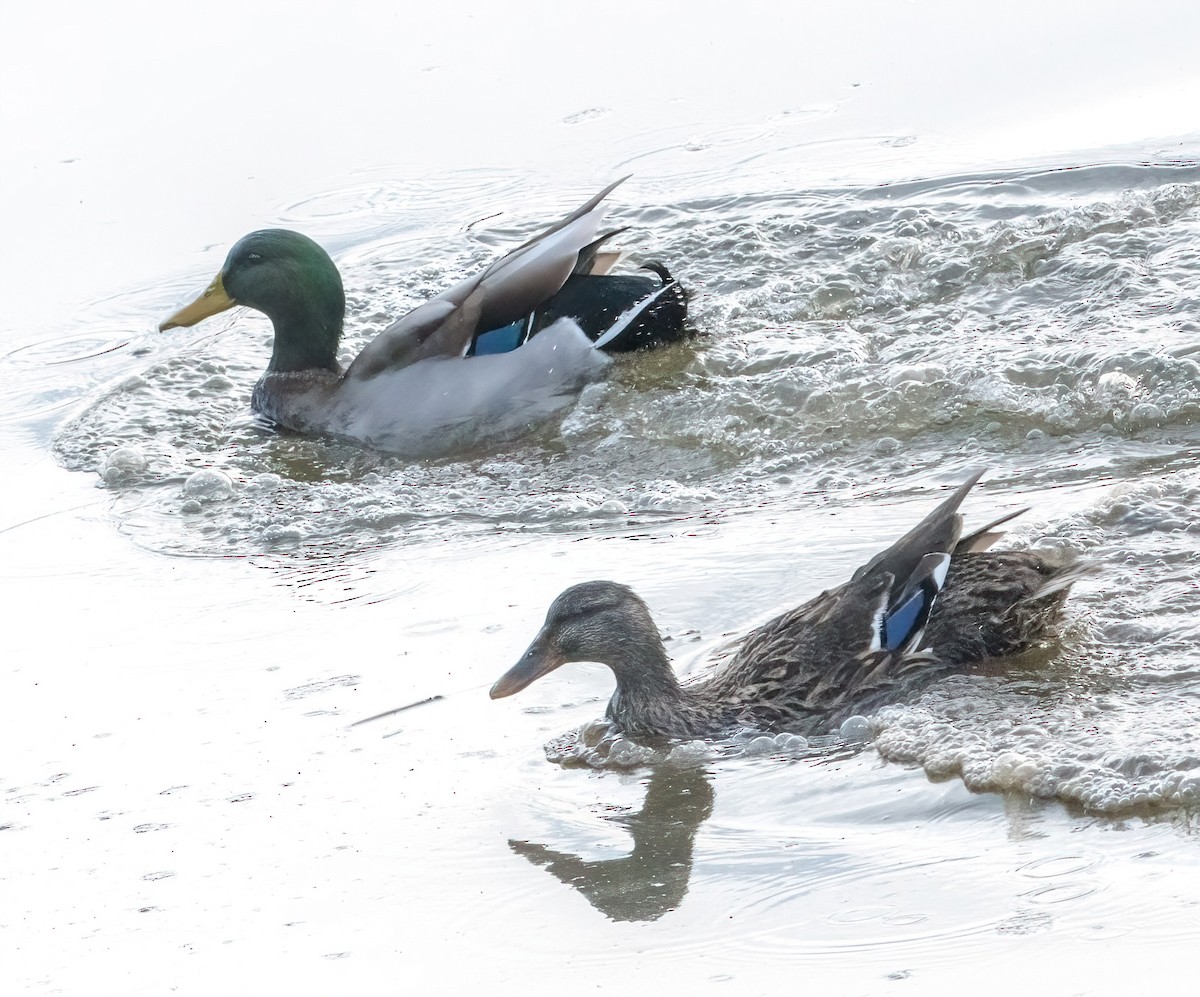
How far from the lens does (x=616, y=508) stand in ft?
23.5

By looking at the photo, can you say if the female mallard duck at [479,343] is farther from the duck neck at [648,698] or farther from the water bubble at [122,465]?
the duck neck at [648,698]

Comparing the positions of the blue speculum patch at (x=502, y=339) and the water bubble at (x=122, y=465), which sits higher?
the blue speculum patch at (x=502, y=339)

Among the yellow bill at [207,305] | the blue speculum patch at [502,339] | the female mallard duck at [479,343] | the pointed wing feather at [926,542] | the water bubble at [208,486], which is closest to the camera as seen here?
the pointed wing feather at [926,542]

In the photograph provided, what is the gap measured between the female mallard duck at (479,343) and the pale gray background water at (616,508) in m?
0.21

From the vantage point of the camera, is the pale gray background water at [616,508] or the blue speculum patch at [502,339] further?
the blue speculum patch at [502,339]

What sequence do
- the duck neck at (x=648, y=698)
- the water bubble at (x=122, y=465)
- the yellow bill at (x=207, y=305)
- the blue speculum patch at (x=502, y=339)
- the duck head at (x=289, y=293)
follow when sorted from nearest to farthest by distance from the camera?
the duck neck at (x=648, y=698), the water bubble at (x=122, y=465), the blue speculum patch at (x=502, y=339), the duck head at (x=289, y=293), the yellow bill at (x=207, y=305)

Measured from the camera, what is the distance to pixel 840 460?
24.4 ft

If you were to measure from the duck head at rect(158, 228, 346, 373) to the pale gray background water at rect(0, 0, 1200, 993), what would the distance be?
452 millimetres

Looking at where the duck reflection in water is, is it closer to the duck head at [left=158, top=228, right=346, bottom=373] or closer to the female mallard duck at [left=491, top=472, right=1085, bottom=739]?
the female mallard duck at [left=491, top=472, right=1085, bottom=739]

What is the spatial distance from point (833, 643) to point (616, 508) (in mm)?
1792

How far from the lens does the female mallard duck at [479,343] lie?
8.53 meters

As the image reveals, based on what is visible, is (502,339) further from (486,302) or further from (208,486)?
(208,486)

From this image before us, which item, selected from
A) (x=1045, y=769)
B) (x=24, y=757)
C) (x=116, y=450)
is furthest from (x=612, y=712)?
(x=116, y=450)

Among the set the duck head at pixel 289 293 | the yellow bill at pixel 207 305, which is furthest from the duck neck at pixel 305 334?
the yellow bill at pixel 207 305
